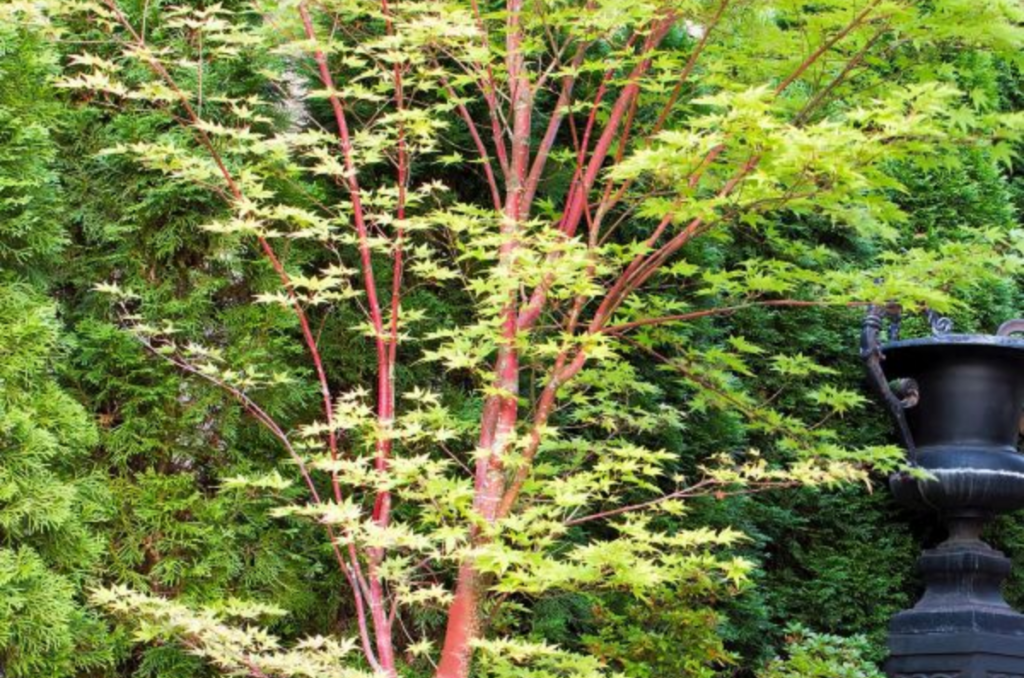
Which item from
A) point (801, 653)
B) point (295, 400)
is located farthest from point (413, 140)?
point (801, 653)

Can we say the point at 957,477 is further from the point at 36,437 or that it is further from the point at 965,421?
the point at 36,437

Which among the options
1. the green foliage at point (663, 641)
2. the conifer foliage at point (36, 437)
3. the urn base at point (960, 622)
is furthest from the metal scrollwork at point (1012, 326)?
the conifer foliage at point (36, 437)

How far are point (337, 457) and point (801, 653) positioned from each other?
2207mm

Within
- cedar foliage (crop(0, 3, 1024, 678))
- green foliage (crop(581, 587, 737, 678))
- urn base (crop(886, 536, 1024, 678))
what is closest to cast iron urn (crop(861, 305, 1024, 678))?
urn base (crop(886, 536, 1024, 678))

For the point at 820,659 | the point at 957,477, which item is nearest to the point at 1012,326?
the point at 957,477

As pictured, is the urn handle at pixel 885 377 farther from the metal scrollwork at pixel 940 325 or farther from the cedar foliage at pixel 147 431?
the cedar foliage at pixel 147 431

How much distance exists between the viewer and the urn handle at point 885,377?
482cm

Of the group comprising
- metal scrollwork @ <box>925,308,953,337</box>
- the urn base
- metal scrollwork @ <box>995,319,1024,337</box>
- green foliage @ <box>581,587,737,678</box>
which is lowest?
green foliage @ <box>581,587,737,678</box>

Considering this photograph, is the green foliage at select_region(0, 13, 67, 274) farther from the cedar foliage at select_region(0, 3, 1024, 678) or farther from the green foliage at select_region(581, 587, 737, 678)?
the green foliage at select_region(581, 587, 737, 678)

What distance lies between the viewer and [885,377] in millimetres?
5125

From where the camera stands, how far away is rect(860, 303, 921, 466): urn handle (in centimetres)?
482

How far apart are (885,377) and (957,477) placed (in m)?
0.49

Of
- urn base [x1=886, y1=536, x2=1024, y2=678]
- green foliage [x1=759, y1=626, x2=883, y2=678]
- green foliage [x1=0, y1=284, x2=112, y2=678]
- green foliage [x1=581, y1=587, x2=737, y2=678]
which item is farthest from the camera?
urn base [x1=886, y1=536, x2=1024, y2=678]

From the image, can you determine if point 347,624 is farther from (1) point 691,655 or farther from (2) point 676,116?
(2) point 676,116
